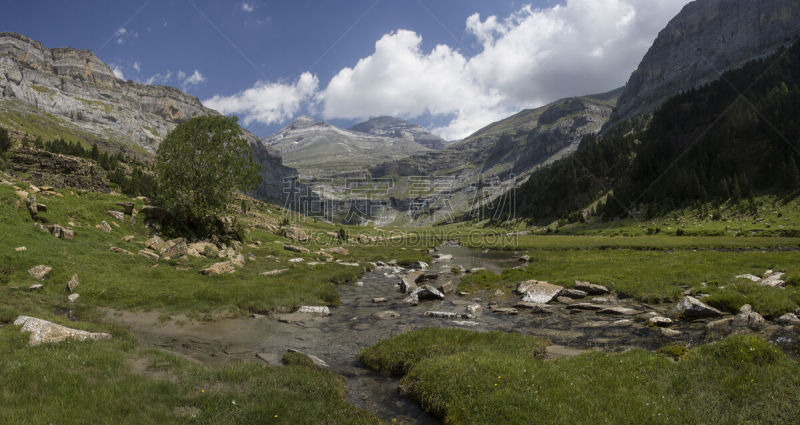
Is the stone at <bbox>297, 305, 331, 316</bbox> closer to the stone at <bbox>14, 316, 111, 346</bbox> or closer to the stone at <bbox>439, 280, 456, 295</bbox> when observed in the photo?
the stone at <bbox>439, 280, 456, 295</bbox>

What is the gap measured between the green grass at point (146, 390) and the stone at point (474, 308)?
14.0m

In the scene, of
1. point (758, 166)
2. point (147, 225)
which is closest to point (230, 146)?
point (147, 225)

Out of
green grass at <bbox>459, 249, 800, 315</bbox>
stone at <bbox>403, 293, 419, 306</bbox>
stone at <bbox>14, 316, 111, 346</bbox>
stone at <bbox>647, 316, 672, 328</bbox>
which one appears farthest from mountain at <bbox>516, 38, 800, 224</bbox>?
stone at <bbox>14, 316, 111, 346</bbox>

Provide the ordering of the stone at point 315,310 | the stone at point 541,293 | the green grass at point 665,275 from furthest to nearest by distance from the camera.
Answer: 1. the stone at point 541,293
2. the stone at point 315,310
3. the green grass at point 665,275

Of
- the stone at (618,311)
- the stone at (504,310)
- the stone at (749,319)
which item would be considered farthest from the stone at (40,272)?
the stone at (749,319)

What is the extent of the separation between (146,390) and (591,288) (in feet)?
95.2

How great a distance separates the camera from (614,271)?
3269cm

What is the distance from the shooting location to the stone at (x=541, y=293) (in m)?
26.1

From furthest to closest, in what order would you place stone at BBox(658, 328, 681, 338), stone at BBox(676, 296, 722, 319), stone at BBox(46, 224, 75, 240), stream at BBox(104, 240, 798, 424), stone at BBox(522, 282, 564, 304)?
stone at BBox(46, 224, 75, 240) < stone at BBox(522, 282, 564, 304) < stone at BBox(676, 296, 722, 319) < stone at BBox(658, 328, 681, 338) < stream at BBox(104, 240, 798, 424)

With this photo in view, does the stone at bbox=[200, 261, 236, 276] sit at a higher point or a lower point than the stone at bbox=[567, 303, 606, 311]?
higher

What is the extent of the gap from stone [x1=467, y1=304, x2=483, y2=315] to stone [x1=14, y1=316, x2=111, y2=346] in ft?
68.6

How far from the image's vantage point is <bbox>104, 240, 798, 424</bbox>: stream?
45.2ft

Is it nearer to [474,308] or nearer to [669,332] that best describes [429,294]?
[474,308]

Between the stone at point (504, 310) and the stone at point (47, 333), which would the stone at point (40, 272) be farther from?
the stone at point (504, 310)
